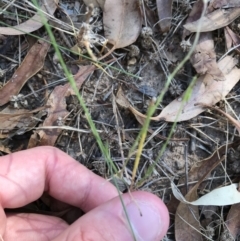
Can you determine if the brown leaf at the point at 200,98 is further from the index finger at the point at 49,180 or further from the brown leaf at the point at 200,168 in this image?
the index finger at the point at 49,180

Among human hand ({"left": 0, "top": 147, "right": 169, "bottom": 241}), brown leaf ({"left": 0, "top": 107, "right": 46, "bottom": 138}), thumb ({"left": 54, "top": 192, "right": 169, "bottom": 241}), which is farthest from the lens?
brown leaf ({"left": 0, "top": 107, "right": 46, "bottom": 138})

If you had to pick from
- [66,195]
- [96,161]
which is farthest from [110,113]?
[66,195]

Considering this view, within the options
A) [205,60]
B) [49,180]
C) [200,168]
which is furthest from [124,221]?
[205,60]

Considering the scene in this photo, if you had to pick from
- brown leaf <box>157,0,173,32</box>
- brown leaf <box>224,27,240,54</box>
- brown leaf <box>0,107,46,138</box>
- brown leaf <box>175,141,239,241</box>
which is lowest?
brown leaf <box>175,141,239,241</box>

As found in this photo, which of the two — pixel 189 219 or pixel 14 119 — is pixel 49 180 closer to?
pixel 14 119

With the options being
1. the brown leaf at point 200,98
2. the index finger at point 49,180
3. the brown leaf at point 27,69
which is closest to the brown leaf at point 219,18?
the brown leaf at point 200,98

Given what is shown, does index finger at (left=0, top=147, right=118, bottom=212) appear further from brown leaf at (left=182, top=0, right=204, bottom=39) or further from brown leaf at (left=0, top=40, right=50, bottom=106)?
brown leaf at (left=182, top=0, right=204, bottom=39)

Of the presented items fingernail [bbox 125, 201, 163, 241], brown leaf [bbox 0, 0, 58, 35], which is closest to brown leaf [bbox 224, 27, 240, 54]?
brown leaf [bbox 0, 0, 58, 35]

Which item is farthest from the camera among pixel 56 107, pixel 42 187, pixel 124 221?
pixel 56 107
